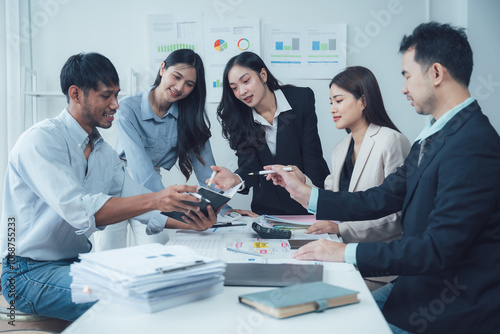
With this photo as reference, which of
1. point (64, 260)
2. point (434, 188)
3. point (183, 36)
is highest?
point (183, 36)

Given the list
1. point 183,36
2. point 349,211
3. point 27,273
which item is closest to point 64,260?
point 27,273

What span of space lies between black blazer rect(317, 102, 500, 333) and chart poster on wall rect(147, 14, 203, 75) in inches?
93.9

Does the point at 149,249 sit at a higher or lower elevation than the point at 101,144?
lower

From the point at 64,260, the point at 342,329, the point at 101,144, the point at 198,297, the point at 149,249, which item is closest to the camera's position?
the point at 342,329

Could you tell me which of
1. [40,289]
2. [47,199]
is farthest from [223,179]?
[40,289]

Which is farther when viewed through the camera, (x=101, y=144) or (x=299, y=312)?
(x=101, y=144)

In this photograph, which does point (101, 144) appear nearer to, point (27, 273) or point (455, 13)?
point (27, 273)

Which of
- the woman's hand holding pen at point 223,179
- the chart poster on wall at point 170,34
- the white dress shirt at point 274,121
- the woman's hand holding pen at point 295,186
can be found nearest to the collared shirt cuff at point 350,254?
the woman's hand holding pen at point 295,186

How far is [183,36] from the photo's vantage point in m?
3.22

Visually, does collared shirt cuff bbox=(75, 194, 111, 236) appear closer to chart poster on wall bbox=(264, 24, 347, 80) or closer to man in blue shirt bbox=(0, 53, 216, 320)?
man in blue shirt bbox=(0, 53, 216, 320)

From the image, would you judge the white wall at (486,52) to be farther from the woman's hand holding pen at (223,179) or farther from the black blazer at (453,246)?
the black blazer at (453,246)

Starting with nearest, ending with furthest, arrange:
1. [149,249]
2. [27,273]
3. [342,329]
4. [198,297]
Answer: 1. [342,329]
2. [198,297]
3. [149,249]
4. [27,273]

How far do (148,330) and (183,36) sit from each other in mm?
2755

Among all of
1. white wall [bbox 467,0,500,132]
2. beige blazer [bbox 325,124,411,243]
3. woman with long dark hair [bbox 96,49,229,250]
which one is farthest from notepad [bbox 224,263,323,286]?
white wall [bbox 467,0,500,132]
